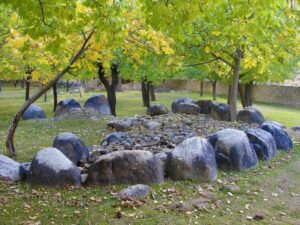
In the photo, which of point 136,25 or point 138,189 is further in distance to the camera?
point 136,25

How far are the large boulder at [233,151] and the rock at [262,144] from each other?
71 centimetres

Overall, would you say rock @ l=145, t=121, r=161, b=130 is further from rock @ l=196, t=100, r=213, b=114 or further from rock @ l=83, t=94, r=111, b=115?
rock @ l=83, t=94, r=111, b=115

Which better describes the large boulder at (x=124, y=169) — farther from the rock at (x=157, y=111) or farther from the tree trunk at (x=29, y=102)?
the rock at (x=157, y=111)

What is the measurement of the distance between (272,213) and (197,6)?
346 cm

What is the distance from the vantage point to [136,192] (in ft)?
22.0

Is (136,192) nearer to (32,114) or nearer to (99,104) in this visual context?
(32,114)

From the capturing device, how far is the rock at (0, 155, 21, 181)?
7598 millimetres

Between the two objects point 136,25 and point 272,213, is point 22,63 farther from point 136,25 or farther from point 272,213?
point 272,213

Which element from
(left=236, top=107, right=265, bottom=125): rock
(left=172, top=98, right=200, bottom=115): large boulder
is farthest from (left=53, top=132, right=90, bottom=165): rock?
(left=172, top=98, right=200, bottom=115): large boulder

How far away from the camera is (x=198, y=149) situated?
7.78 m

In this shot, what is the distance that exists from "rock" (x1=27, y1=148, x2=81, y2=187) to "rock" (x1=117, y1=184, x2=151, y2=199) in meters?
1.04

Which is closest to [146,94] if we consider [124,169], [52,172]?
[124,169]

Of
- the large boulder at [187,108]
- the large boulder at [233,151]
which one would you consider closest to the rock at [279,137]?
the large boulder at [233,151]

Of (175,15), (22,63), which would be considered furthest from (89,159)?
(22,63)
